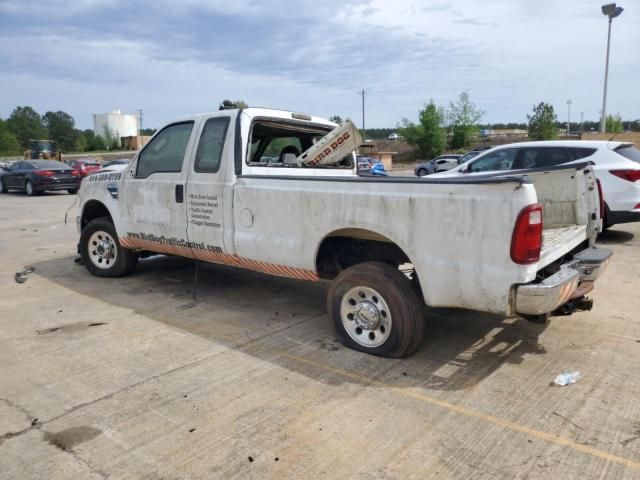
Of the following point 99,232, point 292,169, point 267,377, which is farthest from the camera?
point 99,232

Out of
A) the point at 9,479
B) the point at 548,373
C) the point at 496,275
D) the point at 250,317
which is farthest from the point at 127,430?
the point at 548,373

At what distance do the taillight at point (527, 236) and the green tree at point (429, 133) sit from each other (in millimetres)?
61733

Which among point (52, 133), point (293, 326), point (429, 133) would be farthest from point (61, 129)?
point (293, 326)

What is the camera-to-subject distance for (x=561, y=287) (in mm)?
3480

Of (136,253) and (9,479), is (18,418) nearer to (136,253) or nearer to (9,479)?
(9,479)

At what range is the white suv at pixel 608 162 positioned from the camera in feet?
26.8

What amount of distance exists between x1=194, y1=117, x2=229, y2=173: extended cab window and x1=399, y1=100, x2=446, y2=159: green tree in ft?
198

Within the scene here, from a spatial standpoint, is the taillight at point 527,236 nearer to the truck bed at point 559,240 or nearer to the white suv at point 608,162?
the truck bed at point 559,240

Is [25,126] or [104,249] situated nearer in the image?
[104,249]

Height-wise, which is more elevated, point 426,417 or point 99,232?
point 99,232

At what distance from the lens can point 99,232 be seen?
671 cm

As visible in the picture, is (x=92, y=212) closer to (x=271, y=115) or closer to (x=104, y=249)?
(x=104, y=249)

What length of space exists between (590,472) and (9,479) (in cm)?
300

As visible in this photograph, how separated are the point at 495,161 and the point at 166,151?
242 inches
